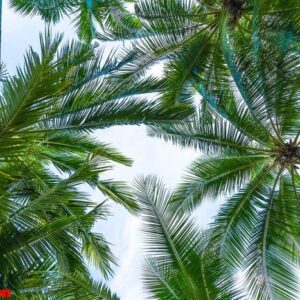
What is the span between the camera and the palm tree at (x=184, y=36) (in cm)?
1064

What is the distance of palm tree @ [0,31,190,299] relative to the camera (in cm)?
464

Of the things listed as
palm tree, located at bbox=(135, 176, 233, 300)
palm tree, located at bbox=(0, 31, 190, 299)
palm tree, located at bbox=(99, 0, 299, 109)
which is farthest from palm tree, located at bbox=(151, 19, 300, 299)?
palm tree, located at bbox=(0, 31, 190, 299)

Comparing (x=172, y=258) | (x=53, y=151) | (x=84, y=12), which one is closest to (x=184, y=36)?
(x=84, y=12)

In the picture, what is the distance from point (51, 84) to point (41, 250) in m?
1.51

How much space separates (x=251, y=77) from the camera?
8.91m

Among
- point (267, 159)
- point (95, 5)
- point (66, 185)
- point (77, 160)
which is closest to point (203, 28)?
point (95, 5)

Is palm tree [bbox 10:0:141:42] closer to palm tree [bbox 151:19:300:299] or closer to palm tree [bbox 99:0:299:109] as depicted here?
palm tree [bbox 99:0:299:109]

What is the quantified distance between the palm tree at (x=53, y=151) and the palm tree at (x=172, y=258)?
88 cm

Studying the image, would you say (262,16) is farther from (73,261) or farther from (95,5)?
(73,261)

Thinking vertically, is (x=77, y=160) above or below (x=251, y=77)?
below

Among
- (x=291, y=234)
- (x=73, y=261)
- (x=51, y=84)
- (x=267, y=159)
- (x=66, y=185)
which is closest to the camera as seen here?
(x=51, y=84)

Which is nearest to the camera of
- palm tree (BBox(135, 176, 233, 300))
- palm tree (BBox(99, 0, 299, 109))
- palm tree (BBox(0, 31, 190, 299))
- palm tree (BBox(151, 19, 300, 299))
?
palm tree (BBox(0, 31, 190, 299))

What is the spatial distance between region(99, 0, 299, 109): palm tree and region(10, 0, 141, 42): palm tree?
56 cm

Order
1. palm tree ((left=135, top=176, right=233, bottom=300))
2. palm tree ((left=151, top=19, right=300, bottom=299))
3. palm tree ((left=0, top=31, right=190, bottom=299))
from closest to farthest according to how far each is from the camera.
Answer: palm tree ((left=0, top=31, right=190, bottom=299))
palm tree ((left=135, top=176, right=233, bottom=300))
palm tree ((left=151, top=19, right=300, bottom=299))
